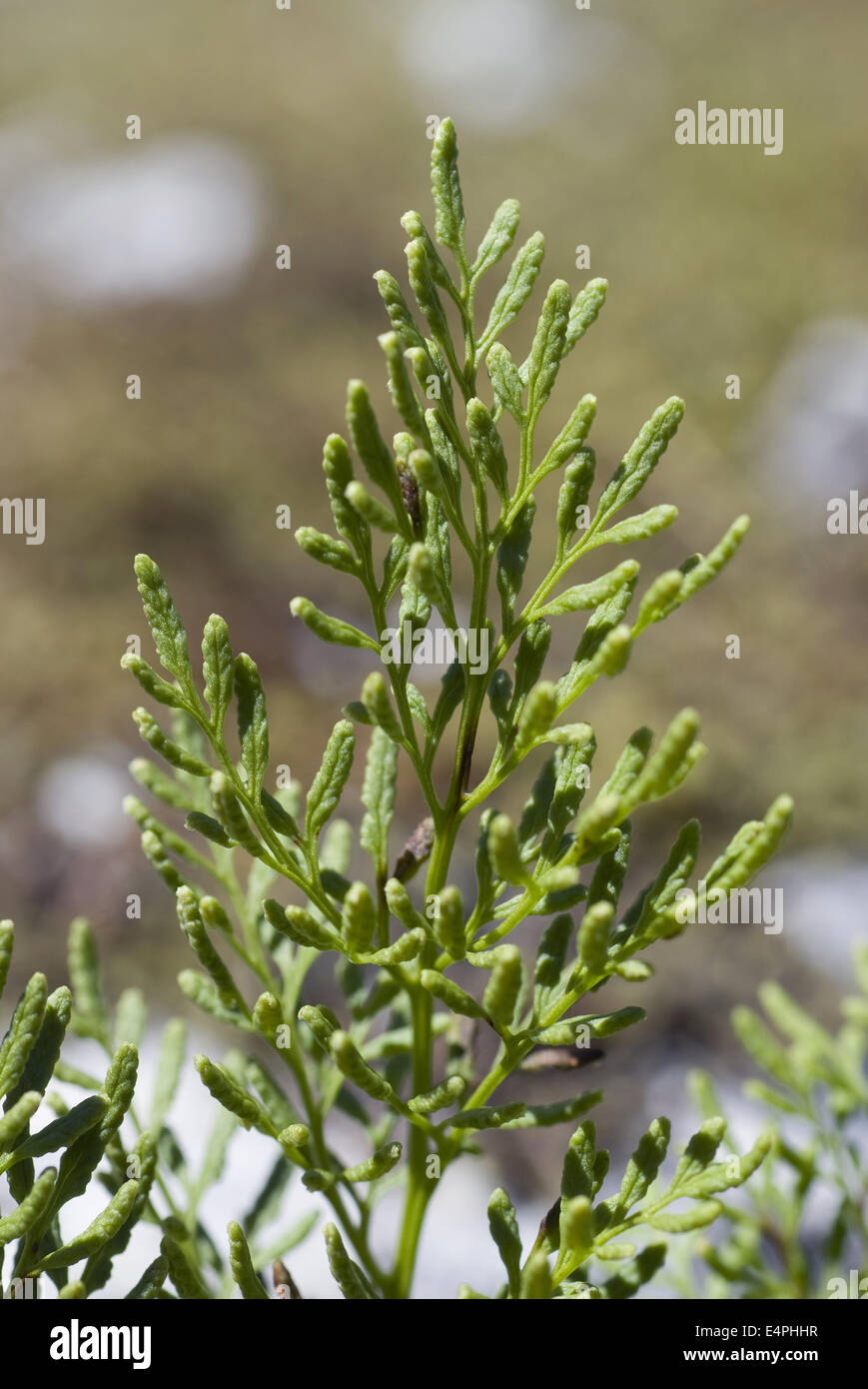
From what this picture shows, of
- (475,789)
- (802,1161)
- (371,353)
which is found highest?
(371,353)

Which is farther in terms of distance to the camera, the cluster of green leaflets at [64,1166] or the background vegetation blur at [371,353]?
the background vegetation blur at [371,353]

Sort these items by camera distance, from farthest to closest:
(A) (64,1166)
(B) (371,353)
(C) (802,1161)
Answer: (B) (371,353), (C) (802,1161), (A) (64,1166)

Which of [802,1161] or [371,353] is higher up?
[371,353]

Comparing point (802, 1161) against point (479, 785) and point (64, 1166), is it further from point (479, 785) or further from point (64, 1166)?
point (64, 1166)

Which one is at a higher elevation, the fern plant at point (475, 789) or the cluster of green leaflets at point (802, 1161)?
the fern plant at point (475, 789)

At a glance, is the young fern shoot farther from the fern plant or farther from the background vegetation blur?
the background vegetation blur

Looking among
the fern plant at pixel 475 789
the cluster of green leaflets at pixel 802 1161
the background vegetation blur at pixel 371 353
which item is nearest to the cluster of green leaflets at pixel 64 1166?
the fern plant at pixel 475 789

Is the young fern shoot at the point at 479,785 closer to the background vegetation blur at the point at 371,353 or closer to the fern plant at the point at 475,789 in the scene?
the fern plant at the point at 475,789

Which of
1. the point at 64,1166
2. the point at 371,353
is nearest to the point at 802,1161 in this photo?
the point at 64,1166
